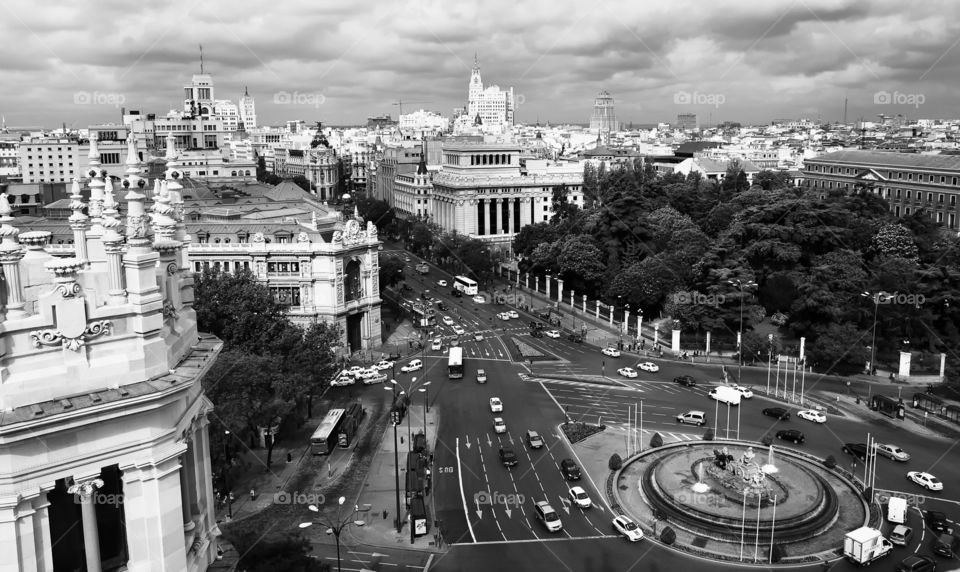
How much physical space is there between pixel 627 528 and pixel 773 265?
53065 millimetres

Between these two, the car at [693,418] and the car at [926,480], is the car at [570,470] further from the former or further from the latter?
the car at [926,480]

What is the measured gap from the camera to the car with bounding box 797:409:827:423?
56.7 m

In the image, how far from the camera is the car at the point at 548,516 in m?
40.2

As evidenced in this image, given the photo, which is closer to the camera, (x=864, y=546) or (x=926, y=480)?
(x=864, y=546)

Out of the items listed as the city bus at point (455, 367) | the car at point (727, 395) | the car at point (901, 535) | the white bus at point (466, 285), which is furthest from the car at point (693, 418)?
the white bus at point (466, 285)

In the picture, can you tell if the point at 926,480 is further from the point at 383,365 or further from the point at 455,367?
the point at 383,365

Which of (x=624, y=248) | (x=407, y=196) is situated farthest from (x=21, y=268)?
(x=407, y=196)

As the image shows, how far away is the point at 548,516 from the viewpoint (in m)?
40.9

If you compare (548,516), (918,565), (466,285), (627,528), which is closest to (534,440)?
(548,516)

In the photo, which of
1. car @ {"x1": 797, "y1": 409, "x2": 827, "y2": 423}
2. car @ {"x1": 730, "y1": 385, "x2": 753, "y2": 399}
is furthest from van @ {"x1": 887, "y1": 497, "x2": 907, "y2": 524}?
car @ {"x1": 730, "y1": 385, "x2": 753, "y2": 399}

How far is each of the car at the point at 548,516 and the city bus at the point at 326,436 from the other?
49.3 ft

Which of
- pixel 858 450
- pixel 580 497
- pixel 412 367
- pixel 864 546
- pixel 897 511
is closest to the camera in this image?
pixel 864 546

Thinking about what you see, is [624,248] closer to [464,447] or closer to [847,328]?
[847,328]

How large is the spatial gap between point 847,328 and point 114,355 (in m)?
68.7
